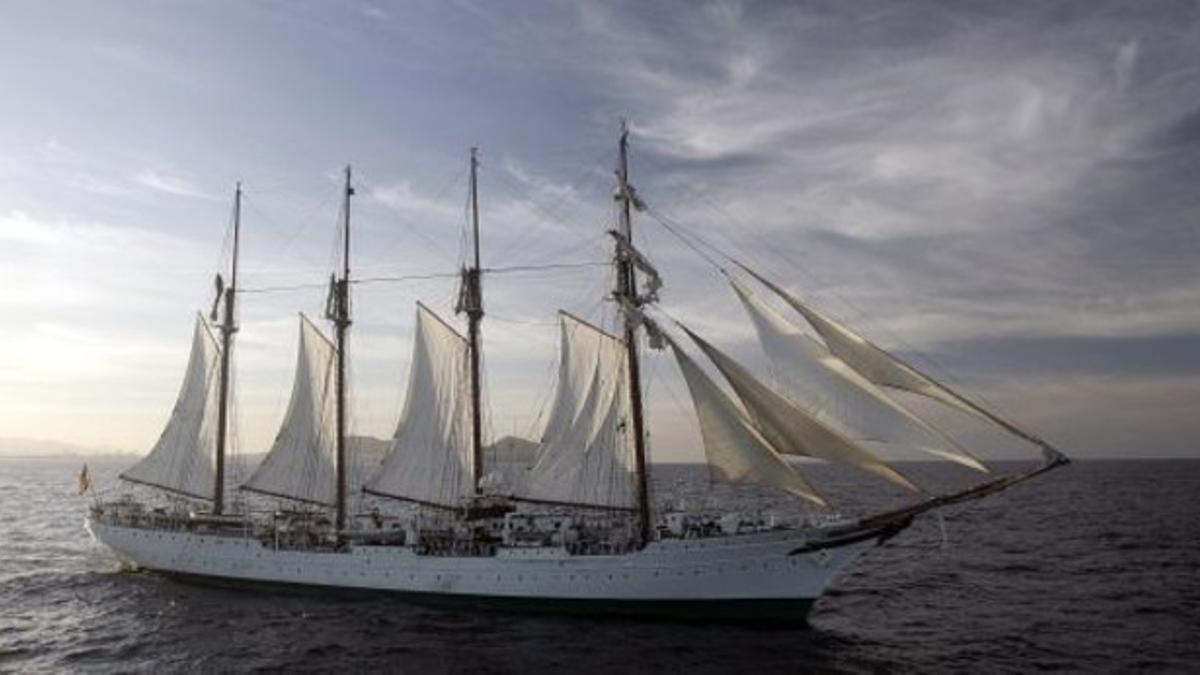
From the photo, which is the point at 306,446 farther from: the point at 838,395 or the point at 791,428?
the point at 838,395

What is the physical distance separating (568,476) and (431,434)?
8.01 meters

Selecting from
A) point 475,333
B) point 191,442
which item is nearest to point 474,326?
point 475,333

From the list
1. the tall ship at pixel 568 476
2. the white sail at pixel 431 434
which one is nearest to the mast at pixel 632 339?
the tall ship at pixel 568 476

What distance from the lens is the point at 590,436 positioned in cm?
3569

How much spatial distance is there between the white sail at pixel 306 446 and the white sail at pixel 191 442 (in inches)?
198

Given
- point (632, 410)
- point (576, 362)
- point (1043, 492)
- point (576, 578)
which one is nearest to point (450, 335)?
point (576, 362)

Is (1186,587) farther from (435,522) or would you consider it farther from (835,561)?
(435,522)

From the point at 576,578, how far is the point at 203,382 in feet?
83.6

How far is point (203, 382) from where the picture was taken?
46688 mm

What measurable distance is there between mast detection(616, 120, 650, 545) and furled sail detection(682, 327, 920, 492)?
3274mm

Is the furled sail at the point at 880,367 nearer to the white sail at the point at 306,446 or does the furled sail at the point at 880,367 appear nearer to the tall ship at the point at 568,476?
the tall ship at the point at 568,476

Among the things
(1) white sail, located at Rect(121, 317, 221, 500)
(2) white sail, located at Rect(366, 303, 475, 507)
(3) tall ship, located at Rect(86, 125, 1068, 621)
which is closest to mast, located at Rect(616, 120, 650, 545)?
(3) tall ship, located at Rect(86, 125, 1068, 621)

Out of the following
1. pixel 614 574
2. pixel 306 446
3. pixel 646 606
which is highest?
pixel 306 446

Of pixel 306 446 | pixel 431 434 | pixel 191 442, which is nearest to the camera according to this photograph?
pixel 431 434
